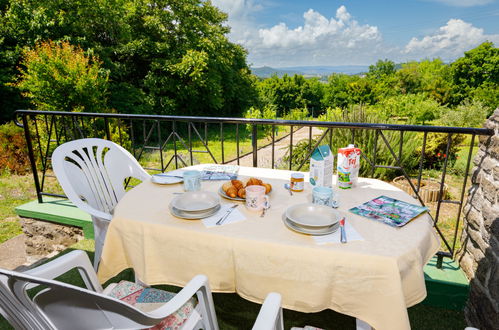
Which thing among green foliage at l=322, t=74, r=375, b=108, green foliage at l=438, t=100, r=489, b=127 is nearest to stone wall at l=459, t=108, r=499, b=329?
green foliage at l=438, t=100, r=489, b=127

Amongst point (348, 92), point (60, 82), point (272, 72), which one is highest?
point (272, 72)

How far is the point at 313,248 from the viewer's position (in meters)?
1.02

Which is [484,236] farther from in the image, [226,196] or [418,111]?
[418,111]

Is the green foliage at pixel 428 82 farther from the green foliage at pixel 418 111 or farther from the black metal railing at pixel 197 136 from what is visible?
the black metal railing at pixel 197 136

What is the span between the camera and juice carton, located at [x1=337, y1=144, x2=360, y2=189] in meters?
1.49

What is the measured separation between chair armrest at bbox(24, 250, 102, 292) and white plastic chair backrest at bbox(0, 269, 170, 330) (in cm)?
24

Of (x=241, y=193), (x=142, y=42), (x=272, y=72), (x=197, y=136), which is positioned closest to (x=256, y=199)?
(x=241, y=193)

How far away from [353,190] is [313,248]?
2.07 ft

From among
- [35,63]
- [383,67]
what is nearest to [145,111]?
[35,63]

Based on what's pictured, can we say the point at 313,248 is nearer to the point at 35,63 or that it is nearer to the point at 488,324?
the point at 488,324

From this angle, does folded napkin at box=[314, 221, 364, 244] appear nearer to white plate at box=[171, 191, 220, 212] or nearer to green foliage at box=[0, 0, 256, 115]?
white plate at box=[171, 191, 220, 212]

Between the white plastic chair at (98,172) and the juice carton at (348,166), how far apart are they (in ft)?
4.09

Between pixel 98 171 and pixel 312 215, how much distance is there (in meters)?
1.51

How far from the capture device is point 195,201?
1391mm
